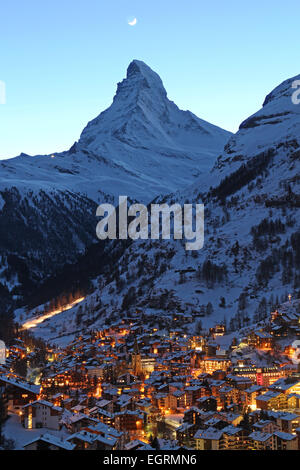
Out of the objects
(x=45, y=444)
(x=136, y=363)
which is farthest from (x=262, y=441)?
(x=136, y=363)

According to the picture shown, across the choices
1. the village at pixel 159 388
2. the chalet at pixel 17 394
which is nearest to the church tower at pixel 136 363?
the village at pixel 159 388

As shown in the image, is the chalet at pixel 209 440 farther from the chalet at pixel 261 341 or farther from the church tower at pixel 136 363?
the chalet at pixel 261 341

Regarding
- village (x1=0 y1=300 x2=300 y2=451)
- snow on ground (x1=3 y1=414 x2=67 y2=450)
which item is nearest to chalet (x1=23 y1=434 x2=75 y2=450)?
village (x1=0 y1=300 x2=300 y2=451)

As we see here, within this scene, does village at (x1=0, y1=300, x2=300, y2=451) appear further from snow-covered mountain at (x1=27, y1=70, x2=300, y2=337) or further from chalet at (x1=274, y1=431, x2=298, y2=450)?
snow-covered mountain at (x1=27, y1=70, x2=300, y2=337)

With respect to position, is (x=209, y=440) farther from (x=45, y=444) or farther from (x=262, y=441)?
(x=45, y=444)

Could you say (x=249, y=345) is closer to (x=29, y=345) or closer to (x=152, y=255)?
(x=29, y=345)

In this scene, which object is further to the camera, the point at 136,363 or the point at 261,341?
the point at 136,363
